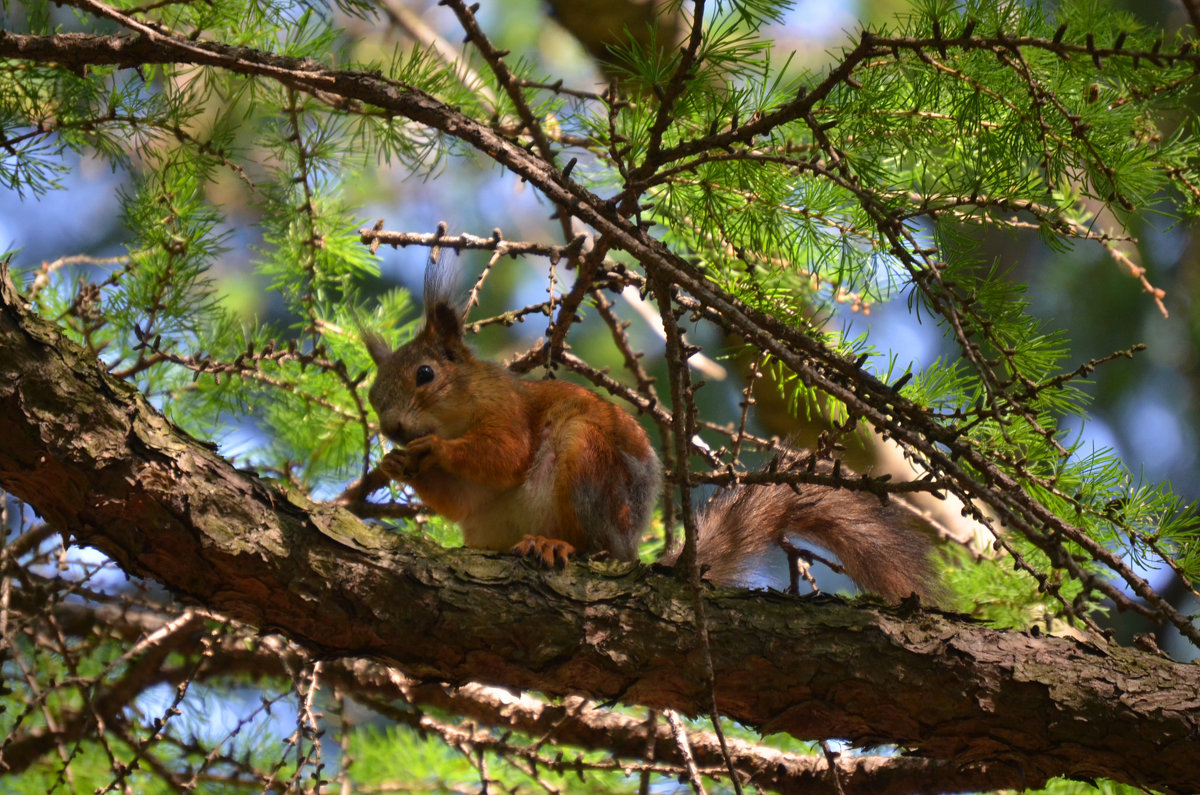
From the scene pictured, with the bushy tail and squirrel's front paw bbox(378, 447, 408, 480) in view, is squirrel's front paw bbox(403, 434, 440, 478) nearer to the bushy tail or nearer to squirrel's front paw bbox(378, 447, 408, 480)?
squirrel's front paw bbox(378, 447, 408, 480)

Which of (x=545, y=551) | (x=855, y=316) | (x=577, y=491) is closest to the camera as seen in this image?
(x=545, y=551)

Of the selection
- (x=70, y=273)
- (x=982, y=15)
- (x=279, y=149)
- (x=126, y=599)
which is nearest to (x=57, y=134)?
(x=279, y=149)

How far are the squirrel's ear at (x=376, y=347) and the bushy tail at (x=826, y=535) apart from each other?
Result: 0.80m

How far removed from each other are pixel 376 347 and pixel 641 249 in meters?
1.20

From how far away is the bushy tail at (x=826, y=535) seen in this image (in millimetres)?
1832

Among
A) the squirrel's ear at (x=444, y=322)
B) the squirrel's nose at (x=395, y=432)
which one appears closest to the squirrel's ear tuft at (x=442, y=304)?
the squirrel's ear at (x=444, y=322)

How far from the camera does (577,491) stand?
1.82 metres

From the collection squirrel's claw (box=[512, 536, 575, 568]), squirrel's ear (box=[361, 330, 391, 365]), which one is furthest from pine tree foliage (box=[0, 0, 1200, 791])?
squirrel's claw (box=[512, 536, 575, 568])

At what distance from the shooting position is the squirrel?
183 cm

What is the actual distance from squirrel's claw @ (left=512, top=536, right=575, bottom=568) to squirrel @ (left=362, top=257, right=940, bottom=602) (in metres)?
0.14

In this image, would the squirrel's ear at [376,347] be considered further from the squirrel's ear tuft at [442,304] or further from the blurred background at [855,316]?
the blurred background at [855,316]

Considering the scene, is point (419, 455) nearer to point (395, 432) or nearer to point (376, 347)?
point (395, 432)

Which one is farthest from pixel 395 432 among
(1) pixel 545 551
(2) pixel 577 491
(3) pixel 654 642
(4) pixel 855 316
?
(4) pixel 855 316

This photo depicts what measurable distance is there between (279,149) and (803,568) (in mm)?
1399
